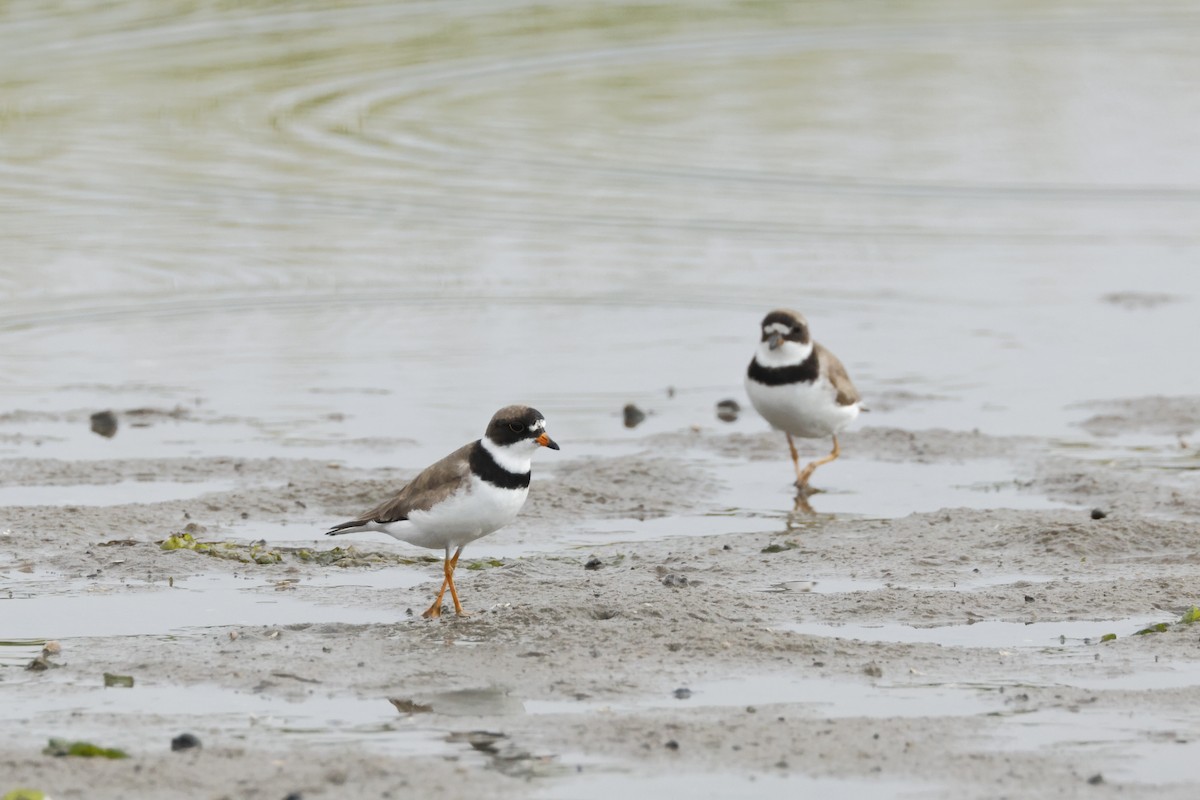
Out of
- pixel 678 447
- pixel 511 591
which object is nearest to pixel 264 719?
pixel 511 591

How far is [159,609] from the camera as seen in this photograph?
8273mm

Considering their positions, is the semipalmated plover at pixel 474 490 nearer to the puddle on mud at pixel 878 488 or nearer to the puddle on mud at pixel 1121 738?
the puddle on mud at pixel 878 488

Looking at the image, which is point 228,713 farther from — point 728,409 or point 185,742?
point 728,409

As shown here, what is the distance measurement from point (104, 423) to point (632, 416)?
10.8ft

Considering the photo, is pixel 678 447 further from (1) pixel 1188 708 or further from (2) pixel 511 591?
(1) pixel 1188 708

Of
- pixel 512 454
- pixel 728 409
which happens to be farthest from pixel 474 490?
pixel 728 409

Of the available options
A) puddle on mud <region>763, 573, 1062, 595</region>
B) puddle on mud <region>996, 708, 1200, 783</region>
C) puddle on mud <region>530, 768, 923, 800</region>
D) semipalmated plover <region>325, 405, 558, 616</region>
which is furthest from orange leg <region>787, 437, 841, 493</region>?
puddle on mud <region>530, 768, 923, 800</region>

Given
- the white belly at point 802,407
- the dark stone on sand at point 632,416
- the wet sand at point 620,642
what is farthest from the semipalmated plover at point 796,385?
the dark stone on sand at point 632,416

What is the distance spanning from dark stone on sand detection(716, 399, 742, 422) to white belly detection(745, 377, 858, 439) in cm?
116

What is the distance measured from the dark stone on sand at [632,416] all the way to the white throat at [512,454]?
13.0 ft

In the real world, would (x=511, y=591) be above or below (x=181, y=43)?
below

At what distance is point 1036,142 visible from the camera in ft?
74.2

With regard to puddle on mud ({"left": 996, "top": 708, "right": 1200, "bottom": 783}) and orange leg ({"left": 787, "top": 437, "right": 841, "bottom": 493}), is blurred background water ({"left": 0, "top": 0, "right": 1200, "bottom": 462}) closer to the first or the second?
orange leg ({"left": 787, "top": 437, "right": 841, "bottom": 493})

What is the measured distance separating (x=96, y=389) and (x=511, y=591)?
5368mm
